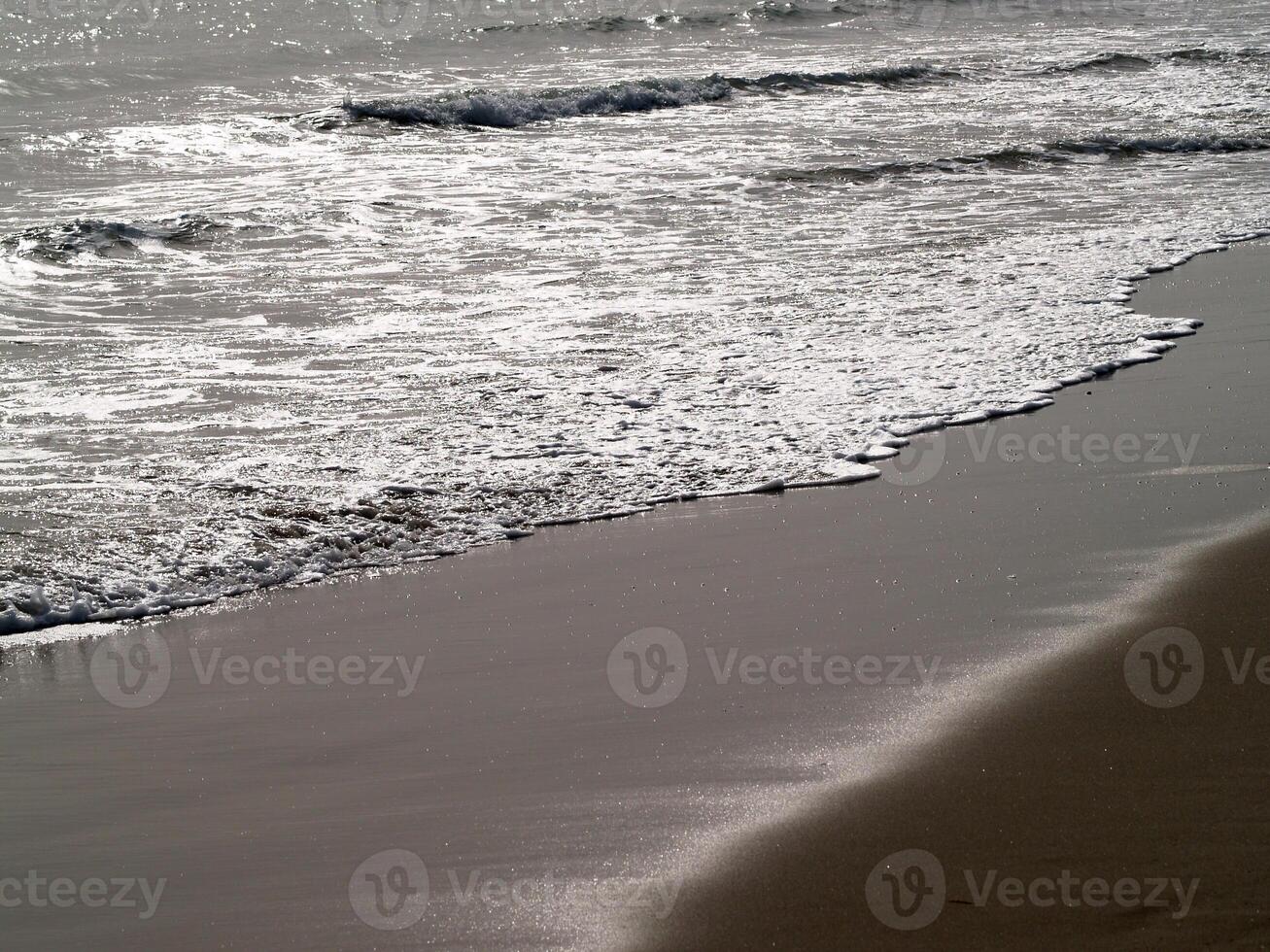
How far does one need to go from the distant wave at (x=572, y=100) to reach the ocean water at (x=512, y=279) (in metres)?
0.09

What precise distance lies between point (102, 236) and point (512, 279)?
188 inches

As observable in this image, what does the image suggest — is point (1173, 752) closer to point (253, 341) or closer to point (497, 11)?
point (253, 341)

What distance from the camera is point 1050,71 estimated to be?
89.5ft

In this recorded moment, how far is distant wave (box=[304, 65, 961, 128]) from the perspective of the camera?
21969mm

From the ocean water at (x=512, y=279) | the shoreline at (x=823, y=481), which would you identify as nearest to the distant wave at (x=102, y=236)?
the ocean water at (x=512, y=279)

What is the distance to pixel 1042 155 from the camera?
57.9 feet

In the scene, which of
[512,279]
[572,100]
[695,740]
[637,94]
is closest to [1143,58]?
[637,94]

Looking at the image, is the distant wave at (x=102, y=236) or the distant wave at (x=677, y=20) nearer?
the distant wave at (x=102, y=236)

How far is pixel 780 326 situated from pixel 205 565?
194 inches

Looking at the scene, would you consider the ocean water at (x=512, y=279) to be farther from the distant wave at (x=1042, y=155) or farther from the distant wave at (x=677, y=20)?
the distant wave at (x=677, y=20)

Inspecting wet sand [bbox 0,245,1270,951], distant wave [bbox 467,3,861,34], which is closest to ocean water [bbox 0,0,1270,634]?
wet sand [bbox 0,245,1270,951]

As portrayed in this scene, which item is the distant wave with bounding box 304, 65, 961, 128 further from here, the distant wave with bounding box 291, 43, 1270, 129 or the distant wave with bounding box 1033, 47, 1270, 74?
the distant wave with bounding box 1033, 47, 1270, 74

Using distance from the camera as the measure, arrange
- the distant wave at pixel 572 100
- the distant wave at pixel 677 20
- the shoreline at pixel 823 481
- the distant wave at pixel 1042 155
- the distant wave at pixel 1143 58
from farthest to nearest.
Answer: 1. the distant wave at pixel 677 20
2. the distant wave at pixel 1143 58
3. the distant wave at pixel 572 100
4. the distant wave at pixel 1042 155
5. the shoreline at pixel 823 481

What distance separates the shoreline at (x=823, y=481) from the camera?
17.4 feet
